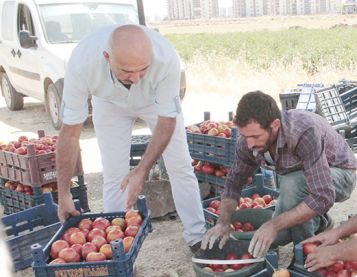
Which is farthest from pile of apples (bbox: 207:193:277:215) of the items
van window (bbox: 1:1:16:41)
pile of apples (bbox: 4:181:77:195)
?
van window (bbox: 1:1:16:41)

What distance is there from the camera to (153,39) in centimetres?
349

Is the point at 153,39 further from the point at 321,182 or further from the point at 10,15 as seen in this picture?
the point at 10,15

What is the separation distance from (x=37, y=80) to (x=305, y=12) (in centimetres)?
9086

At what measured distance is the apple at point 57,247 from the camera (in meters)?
3.07

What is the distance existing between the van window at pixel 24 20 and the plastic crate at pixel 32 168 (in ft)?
16.8

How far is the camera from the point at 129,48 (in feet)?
9.60

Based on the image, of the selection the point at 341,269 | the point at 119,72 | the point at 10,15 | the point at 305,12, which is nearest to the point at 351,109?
the point at 341,269

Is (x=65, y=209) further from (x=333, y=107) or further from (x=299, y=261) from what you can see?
(x=333, y=107)

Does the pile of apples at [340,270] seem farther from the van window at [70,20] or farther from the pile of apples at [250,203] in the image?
the van window at [70,20]

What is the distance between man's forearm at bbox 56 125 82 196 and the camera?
3.46 meters

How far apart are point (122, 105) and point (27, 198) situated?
6.29ft

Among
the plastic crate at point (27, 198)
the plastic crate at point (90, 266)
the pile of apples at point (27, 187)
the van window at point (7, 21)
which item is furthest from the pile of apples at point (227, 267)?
the van window at point (7, 21)

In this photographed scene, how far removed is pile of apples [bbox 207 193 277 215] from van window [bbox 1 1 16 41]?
7.65 metres

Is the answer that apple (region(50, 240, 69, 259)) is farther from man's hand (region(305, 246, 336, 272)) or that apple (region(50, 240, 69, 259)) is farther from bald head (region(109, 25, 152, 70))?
man's hand (region(305, 246, 336, 272))
